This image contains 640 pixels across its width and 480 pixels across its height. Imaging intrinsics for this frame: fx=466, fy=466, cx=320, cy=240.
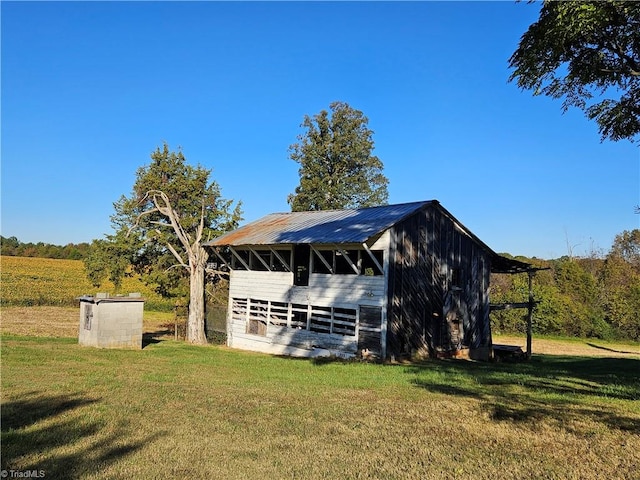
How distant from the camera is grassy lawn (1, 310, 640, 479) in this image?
5301mm

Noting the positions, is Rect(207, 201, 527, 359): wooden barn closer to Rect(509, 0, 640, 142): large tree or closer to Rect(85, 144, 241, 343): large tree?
Rect(85, 144, 241, 343): large tree

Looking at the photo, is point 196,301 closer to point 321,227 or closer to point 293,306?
point 293,306

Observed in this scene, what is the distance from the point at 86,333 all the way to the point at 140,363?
5513 mm

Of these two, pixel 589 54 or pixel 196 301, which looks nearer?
pixel 589 54

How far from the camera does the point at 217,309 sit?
2722 centimetres

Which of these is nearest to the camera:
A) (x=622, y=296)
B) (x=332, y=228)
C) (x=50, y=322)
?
(x=332, y=228)

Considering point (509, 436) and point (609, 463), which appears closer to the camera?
point (609, 463)

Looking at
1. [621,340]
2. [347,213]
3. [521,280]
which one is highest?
[347,213]

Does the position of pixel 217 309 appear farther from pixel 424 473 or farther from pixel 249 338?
pixel 424 473

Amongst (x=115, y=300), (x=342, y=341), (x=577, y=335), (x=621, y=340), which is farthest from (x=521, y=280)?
(x=115, y=300)

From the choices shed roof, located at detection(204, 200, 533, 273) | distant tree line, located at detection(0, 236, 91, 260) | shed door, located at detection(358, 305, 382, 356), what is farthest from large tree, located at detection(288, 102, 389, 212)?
distant tree line, located at detection(0, 236, 91, 260)

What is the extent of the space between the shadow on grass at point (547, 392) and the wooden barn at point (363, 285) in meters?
4.38

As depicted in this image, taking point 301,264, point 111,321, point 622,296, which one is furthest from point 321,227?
point 622,296

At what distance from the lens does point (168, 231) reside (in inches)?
1076
